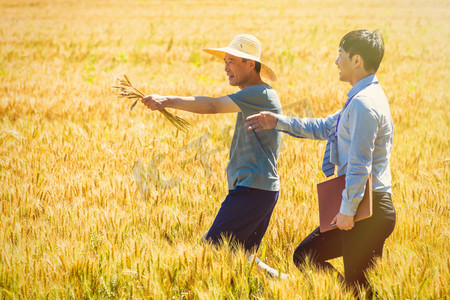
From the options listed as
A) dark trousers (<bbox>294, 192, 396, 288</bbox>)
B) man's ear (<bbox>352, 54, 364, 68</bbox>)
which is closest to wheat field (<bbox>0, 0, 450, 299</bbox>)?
dark trousers (<bbox>294, 192, 396, 288</bbox>)

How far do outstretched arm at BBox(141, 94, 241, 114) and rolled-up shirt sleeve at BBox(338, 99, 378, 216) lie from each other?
85 cm

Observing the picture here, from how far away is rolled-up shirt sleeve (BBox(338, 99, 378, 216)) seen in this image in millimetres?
2191

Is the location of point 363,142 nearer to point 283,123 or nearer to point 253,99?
point 283,123

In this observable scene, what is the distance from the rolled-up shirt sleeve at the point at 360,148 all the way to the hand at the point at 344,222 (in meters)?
0.08

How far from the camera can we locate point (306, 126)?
269cm

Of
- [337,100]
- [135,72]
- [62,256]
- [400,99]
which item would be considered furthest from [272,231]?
[135,72]

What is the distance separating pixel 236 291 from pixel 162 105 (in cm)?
115

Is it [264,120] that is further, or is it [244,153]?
[244,153]

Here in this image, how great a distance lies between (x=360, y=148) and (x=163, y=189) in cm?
232

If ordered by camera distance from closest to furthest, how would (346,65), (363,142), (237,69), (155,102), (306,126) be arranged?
(363,142)
(346,65)
(306,126)
(155,102)
(237,69)

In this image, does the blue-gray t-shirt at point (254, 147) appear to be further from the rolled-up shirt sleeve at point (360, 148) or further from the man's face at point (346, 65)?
the rolled-up shirt sleeve at point (360, 148)

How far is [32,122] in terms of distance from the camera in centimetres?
617

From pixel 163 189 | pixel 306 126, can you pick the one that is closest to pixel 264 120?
pixel 306 126

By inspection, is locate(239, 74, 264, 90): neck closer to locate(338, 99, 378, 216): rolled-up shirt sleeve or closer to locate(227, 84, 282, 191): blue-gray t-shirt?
locate(227, 84, 282, 191): blue-gray t-shirt
